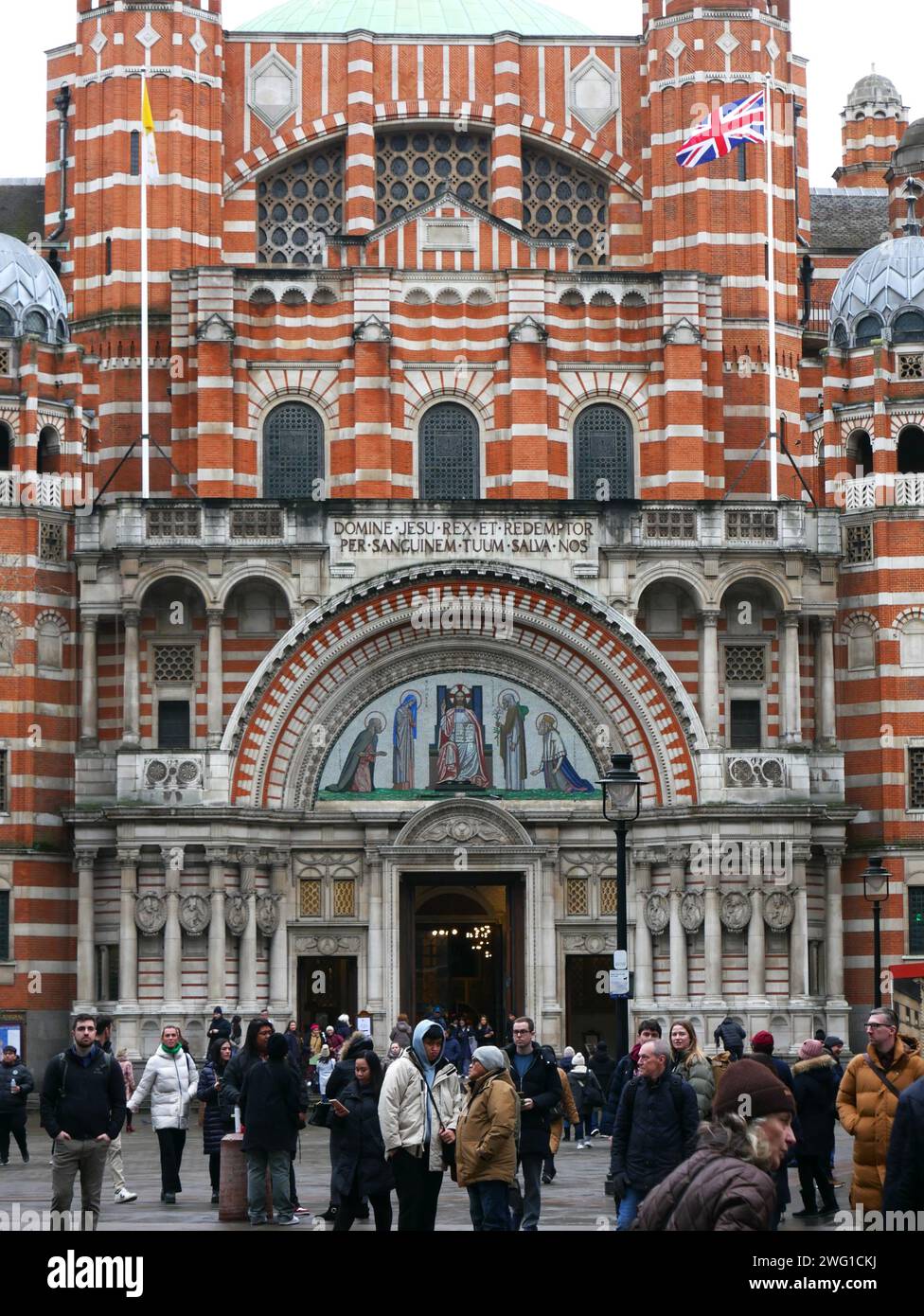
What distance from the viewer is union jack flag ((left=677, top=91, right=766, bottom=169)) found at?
53250 mm

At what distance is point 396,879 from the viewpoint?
53406 mm

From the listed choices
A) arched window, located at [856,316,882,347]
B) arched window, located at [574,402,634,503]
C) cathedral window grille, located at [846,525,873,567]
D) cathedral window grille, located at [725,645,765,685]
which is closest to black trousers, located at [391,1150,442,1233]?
cathedral window grille, located at [725,645,765,685]

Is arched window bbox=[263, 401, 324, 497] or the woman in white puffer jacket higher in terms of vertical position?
arched window bbox=[263, 401, 324, 497]

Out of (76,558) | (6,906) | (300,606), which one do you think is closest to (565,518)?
(300,606)

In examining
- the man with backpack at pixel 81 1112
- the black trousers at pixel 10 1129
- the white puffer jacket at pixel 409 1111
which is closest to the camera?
the white puffer jacket at pixel 409 1111

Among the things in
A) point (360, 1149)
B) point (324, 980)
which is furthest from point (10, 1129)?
point (324, 980)

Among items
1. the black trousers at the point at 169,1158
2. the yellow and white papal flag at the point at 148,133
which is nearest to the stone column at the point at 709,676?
the yellow and white papal flag at the point at 148,133

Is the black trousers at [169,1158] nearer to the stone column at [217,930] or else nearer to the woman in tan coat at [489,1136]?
the woman in tan coat at [489,1136]

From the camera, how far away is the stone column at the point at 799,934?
52.2m

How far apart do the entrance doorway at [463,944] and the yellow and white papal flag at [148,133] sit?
52.0 ft

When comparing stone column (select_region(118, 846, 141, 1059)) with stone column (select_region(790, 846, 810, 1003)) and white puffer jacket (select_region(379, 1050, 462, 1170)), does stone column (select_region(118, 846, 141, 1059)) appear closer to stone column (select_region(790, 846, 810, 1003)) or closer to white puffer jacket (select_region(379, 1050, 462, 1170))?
stone column (select_region(790, 846, 810, 1003))

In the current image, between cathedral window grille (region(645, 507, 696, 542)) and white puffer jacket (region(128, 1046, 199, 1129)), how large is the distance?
2478cm

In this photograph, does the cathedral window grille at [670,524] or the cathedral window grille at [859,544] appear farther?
the cathedral window grille at [859,544]
